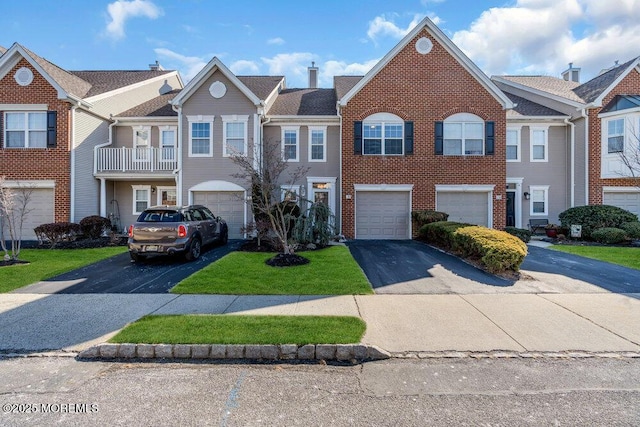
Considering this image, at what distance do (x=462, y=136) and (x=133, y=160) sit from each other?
16.2m

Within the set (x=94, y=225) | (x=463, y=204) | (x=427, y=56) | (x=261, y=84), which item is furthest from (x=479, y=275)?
(x=261, y=84)

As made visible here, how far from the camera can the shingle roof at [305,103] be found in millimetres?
17416

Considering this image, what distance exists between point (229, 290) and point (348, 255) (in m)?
5.00

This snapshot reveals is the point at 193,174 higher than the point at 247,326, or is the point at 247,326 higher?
the point at 193,174

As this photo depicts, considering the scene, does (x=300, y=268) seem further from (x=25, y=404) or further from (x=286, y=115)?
(x=286, y=115)

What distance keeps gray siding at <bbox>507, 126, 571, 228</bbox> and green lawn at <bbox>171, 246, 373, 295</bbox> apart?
12.2 metres

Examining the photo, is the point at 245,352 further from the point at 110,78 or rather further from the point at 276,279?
the point at 110,78

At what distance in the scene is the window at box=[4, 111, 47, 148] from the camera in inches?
610

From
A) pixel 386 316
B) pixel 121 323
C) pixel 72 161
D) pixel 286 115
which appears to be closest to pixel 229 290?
pixel 121 323

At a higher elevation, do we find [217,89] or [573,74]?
[573,74]

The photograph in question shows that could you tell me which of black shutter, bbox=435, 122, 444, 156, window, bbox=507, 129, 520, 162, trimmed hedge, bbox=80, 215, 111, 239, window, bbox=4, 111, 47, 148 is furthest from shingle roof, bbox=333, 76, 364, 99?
window, bbox=4, 111, 47, 148

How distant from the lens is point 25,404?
3.49 metres

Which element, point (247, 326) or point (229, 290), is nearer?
point (247, 326)

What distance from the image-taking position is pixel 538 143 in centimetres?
1775
